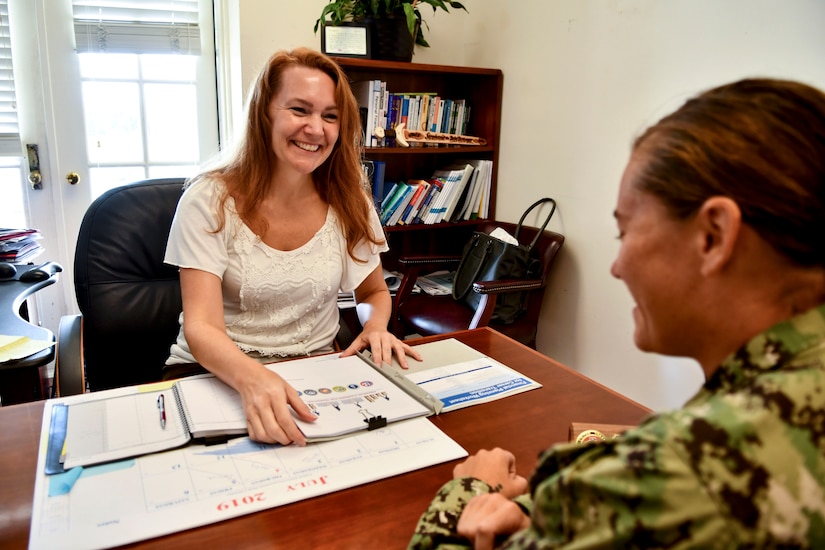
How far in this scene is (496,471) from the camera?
32.4 inches

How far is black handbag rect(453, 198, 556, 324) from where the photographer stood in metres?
2.44

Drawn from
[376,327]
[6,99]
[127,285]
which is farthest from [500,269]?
[6,99]

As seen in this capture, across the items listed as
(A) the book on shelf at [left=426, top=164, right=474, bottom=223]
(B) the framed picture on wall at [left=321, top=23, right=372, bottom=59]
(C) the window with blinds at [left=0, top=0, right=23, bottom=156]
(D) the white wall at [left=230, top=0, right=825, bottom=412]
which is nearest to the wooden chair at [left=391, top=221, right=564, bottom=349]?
(D) the white wall at [left=230, top=0, right=825, bottom=412]

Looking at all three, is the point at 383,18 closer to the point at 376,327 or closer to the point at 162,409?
the point at 376,327

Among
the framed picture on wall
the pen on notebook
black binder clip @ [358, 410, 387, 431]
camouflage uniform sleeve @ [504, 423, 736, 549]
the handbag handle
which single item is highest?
the framed picture on wall

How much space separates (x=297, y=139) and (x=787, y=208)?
120 centimetres

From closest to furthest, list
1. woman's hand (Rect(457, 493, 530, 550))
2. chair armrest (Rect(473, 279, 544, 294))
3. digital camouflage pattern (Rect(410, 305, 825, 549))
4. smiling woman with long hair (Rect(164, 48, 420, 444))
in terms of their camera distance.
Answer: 1. digital camouflage pattern (Rect(410, 305, 825, 549))
2. woman's hand (Rect(457, 493, 530, 550))
3. smiling woman with long hair (Rect(164, 48, 420, 444))
4. chair armrest (Rect(473, 279, 544, 294))

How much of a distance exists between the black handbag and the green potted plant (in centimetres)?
93

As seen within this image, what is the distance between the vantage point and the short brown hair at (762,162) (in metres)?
0.45

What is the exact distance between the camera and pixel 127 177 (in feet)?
8.82

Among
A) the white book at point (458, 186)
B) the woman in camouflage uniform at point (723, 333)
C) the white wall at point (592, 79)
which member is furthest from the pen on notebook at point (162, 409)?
the white book at point (458, 186)

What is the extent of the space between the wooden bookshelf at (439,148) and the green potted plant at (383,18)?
103 millimetres

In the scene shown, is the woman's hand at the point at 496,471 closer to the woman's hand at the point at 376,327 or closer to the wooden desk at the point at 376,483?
the wooden desk at the point at 376,483

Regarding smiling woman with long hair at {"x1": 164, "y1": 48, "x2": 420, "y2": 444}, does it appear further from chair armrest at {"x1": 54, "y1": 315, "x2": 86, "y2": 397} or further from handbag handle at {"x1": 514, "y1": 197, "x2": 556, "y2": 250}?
handbag handle at {"x1": 514, "y1": 197, "x2": 556, "y2": 250}
